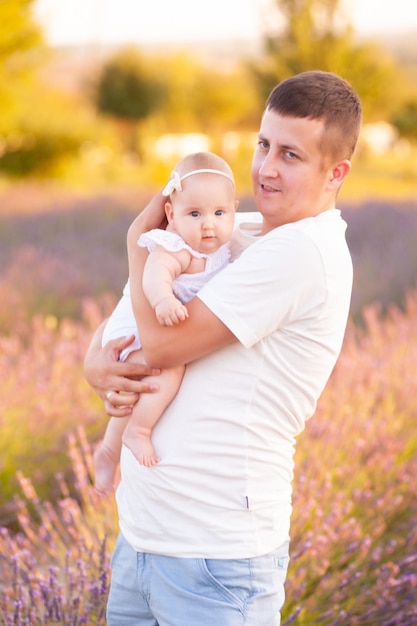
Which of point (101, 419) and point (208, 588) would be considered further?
point (101, 419)

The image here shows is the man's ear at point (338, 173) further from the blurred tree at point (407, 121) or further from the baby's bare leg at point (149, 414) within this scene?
the blurred tree at point (407, 121)

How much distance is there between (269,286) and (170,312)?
204mm

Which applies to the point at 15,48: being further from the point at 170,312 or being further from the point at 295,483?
the point at 170,312

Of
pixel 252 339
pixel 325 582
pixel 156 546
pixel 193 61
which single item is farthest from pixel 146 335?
pixel 193 61

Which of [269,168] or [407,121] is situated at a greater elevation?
[407,121]

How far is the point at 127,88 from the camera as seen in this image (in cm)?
3284

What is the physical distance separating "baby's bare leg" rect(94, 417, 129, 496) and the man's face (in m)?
0.70

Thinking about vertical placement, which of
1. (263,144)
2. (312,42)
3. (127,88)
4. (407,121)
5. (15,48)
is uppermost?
(407,121)

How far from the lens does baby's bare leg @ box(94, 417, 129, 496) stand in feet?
7.08

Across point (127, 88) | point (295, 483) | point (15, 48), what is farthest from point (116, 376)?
point (127, 88)

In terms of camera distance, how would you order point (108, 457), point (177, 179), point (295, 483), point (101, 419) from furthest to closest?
1. point (101, 419)
2. point (295, 483)
3. point (108, 457)
4. point (177, 179)

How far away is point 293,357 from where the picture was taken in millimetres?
1732

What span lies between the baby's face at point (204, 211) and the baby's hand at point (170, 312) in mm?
189

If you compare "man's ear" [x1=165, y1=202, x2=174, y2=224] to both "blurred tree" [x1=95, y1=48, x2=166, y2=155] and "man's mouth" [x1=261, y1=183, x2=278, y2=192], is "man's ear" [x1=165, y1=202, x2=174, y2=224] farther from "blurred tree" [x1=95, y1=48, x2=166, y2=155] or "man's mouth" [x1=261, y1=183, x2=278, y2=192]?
"blurred tree" [x1=95, y1=48, x2=166, y2=155]
